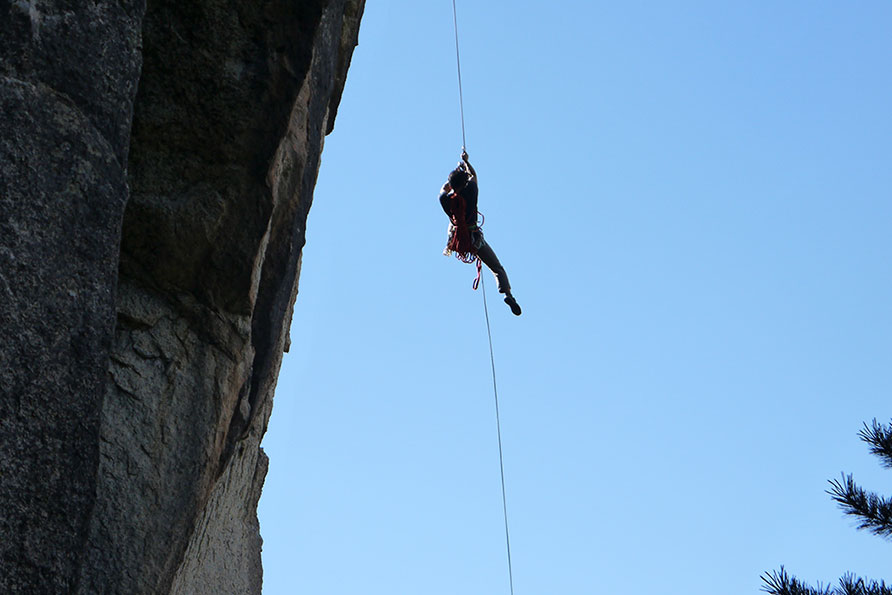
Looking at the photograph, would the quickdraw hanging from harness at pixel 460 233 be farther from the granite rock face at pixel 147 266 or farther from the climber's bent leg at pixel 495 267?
the granite rock face at pixel 147 266

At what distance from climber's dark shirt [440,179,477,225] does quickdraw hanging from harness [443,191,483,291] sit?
3 cm

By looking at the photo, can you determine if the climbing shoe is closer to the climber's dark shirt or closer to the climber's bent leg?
the climber's bent leg

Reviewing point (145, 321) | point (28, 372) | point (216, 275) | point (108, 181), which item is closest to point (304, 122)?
point (216, 275)

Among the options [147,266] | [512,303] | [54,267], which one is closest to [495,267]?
[512,303]

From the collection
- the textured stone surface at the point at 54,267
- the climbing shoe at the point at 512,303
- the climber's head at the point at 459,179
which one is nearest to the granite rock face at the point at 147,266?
the textured stone surface at the point at 54,267

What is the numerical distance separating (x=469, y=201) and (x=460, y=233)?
1.07 ft

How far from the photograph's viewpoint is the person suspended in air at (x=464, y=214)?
11867 mm

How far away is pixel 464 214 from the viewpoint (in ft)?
39.0

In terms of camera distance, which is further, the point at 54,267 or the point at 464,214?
the point at 464,214

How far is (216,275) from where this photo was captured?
748cm

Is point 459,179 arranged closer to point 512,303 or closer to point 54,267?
point 512,303

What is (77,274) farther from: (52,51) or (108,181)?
(52,51)

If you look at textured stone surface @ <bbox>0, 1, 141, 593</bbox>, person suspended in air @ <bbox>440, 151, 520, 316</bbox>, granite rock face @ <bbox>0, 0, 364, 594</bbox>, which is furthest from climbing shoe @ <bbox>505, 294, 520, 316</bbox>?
textured stone surface @ <bbox>0, 1, 141, 593</bbox>

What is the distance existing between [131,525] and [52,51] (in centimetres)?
263
